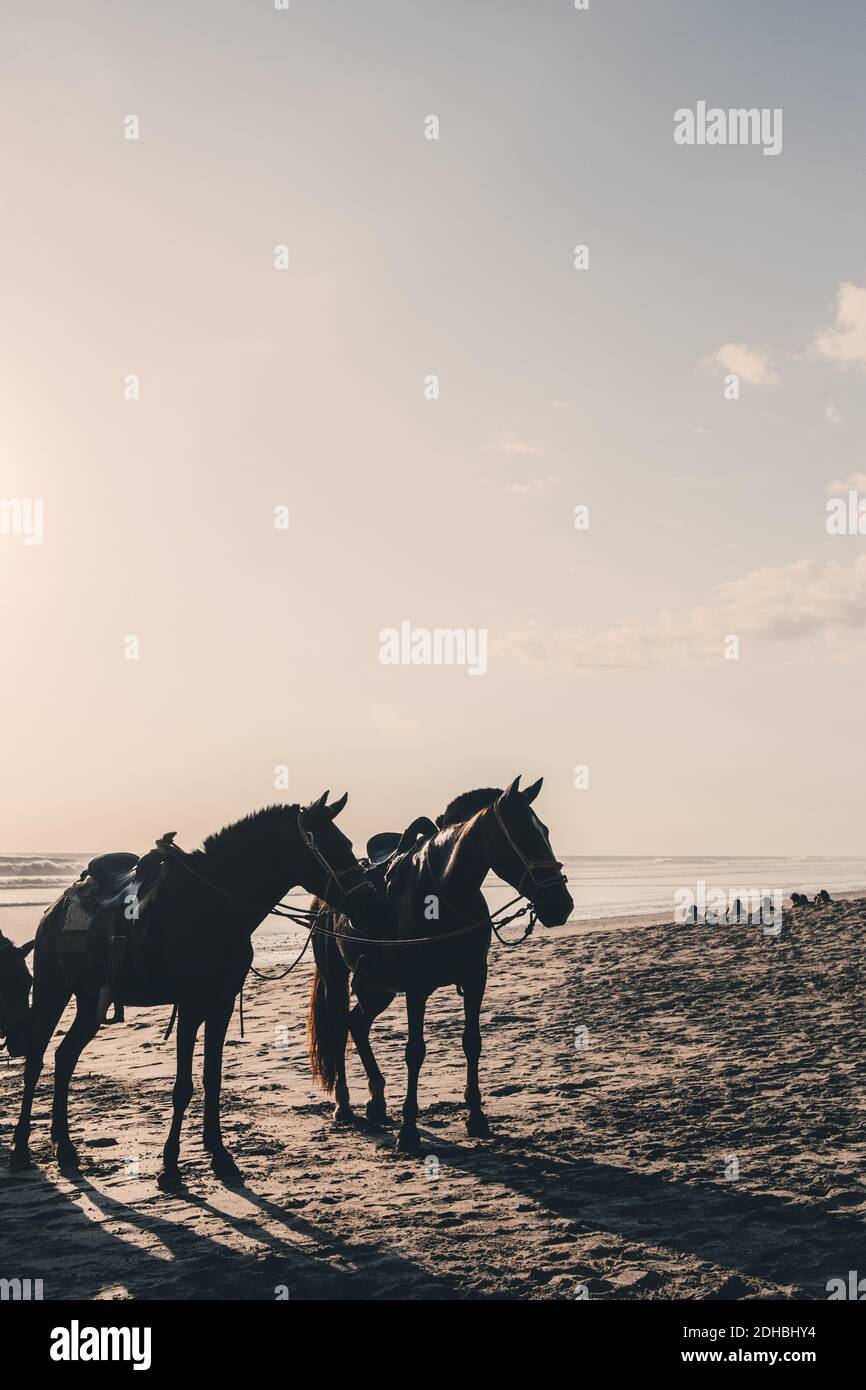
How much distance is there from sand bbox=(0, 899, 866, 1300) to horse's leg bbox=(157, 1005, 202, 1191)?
0.14 meters

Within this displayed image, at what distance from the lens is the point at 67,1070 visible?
816 centimetres

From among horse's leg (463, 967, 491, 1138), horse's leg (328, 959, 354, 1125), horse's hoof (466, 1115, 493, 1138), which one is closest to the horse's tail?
horse's leg (328, 959, 354, 1125)

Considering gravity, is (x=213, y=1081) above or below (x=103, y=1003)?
below

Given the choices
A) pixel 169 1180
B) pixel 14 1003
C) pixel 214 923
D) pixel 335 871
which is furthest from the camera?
pixel 14 1003

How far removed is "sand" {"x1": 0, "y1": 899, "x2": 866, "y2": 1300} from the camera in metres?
5.47

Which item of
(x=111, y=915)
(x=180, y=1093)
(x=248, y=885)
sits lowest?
(x=180, y=1093)

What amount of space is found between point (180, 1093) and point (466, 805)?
11.0 ft

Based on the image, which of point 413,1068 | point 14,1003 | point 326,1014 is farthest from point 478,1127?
point 14,1003

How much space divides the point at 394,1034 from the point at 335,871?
6364mm

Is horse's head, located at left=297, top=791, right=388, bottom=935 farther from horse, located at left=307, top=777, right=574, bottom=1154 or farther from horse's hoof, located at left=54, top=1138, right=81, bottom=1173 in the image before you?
horse's hoof, located at left=54, top=1138, right=81, bottom=1173

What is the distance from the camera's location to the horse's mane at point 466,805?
8.82 meters

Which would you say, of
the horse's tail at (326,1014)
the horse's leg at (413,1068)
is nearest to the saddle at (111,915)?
the horse's tail at (326,1014)

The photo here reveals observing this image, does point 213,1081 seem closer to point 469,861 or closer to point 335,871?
point 335,871
